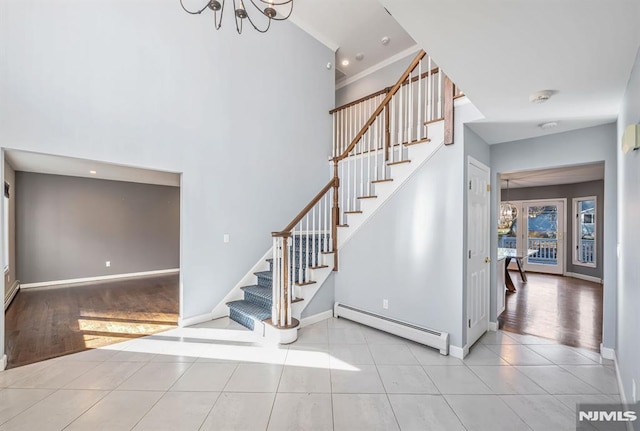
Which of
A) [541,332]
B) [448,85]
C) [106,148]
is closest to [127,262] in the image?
[106,148]

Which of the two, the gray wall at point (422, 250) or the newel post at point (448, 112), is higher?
the newel post at point (448, 112)

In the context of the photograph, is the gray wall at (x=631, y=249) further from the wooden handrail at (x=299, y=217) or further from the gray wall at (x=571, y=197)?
the gray wall at (x=571, y=197)

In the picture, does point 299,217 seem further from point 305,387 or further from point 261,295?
point 305,387

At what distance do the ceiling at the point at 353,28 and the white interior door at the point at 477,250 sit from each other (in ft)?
12.0

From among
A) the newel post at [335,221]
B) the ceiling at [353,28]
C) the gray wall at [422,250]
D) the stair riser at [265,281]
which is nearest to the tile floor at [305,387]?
the gray wall at [422,250]

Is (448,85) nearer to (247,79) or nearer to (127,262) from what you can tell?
(247,79)

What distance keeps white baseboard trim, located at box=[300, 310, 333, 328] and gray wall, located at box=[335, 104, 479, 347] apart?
0.41m

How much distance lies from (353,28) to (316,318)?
538 centimetres

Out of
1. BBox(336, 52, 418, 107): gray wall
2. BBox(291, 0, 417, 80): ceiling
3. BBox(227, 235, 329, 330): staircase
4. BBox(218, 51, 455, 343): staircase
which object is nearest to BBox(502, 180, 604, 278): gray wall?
BBox(336, 52, 418, 107): gray wall

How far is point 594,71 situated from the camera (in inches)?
74.5

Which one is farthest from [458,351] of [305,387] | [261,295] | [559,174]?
[559,174]

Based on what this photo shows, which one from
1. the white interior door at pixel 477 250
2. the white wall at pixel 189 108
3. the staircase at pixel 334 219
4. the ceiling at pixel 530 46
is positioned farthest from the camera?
the staircase at pixel 334 219

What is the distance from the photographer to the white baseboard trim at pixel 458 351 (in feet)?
9.39

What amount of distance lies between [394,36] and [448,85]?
3470 mm
